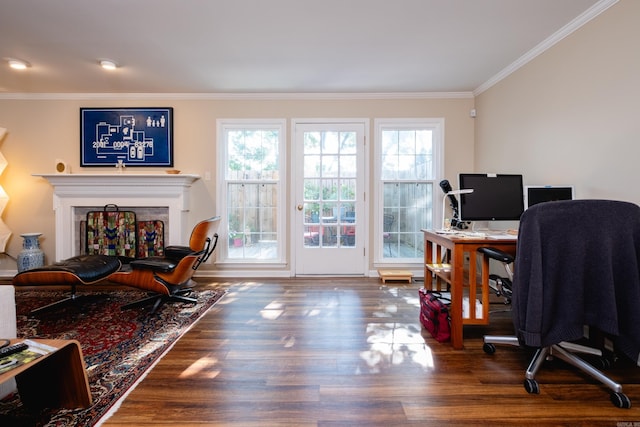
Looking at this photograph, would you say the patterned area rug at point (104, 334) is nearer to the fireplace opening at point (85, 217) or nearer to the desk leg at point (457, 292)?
the fireplace opening at point (85, 217)

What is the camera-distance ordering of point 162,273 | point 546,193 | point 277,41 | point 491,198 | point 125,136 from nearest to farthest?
1. point 546,193
2. point 491,198
3. point 277,41
4. point 162,273
5. point 125,136

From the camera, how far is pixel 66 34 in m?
2.67

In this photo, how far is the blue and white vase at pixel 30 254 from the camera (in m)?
3.84

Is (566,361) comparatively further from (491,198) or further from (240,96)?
(240,96)

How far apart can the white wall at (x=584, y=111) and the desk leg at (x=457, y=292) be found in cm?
115

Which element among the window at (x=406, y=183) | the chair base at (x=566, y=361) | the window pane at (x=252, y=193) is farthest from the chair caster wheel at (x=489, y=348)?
the window pane at (x=252, y=193)

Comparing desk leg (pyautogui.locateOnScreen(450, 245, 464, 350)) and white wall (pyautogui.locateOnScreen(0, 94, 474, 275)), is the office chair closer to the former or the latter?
desk leg (pyautogui.locateOnScreen(450, 245, 464, 350))

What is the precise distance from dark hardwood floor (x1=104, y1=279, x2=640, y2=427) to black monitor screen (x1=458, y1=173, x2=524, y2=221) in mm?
925

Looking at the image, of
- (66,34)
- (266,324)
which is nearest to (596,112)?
(266,324)

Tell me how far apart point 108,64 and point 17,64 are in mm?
934

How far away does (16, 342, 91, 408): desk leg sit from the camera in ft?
5.05

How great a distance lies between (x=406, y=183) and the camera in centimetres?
420

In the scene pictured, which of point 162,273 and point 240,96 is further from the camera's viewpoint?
point 240,96

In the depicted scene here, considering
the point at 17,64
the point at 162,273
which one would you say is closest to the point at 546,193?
the point at 162,273
